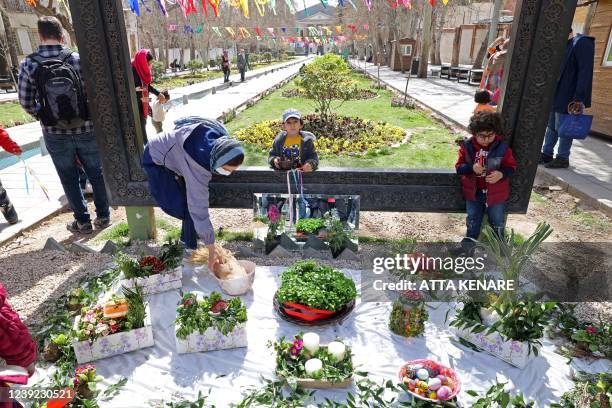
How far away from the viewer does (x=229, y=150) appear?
2.49 m

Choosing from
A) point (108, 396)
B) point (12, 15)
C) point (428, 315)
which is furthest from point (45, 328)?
point (12, 15)

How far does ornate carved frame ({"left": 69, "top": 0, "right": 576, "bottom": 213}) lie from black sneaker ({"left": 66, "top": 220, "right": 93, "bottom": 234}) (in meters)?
0.70

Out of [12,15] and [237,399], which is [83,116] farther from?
[12,15]

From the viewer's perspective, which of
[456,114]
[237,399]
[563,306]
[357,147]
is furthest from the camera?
[456,114]

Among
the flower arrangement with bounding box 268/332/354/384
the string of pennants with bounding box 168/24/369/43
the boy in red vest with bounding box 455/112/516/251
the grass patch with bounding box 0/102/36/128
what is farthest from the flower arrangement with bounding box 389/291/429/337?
the string of pennants with bounding box 168/24/369/43

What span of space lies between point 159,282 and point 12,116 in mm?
10366

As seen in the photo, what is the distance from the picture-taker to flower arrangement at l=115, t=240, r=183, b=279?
2873mm

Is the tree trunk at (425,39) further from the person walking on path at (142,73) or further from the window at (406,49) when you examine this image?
the person walking on path at (142,73)

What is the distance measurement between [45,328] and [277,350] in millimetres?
1533

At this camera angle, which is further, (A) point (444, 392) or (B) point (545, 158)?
(B) point (545, 158)

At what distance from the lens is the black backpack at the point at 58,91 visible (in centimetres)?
347

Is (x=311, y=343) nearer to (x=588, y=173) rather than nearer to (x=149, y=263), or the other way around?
(x=149, y=263)

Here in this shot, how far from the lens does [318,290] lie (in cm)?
247

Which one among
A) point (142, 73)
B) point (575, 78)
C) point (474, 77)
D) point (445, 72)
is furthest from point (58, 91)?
point (445, 72)
